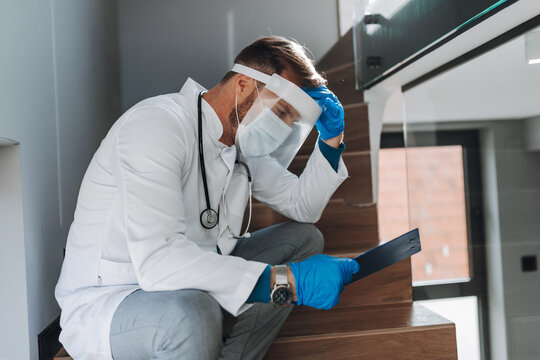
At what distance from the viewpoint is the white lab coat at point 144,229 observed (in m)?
0.96

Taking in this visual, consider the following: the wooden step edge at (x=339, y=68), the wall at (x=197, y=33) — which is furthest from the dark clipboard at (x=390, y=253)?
the wall at (x=197, y=33)

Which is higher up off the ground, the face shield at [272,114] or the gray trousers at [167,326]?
the face shield at [272,114]

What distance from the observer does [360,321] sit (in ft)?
4.64

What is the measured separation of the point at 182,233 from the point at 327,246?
2.86ft

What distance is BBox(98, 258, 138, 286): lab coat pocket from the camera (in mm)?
1051

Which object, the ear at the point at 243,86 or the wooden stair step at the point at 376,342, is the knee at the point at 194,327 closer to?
the wooden stair step at the point at 376,342

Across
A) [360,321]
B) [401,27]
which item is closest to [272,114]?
[360,321]

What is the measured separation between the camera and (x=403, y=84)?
6.42ft

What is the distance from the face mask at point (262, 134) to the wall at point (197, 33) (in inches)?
58.5

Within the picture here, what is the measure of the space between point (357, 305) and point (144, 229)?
84cm

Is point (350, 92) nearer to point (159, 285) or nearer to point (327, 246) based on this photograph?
point (327, 246)

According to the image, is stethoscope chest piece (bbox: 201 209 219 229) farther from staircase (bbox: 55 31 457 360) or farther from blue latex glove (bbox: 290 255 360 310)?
staircase (bbox: 55 31 457 360)

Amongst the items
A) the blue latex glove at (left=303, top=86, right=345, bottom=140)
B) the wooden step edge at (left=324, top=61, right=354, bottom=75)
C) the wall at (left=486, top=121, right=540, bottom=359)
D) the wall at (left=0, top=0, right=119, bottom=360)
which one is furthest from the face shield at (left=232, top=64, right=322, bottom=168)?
the wooden step edge at (left=324, top=61, right=354, bottom=75)

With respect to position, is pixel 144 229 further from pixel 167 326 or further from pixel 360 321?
pixel 360 321
